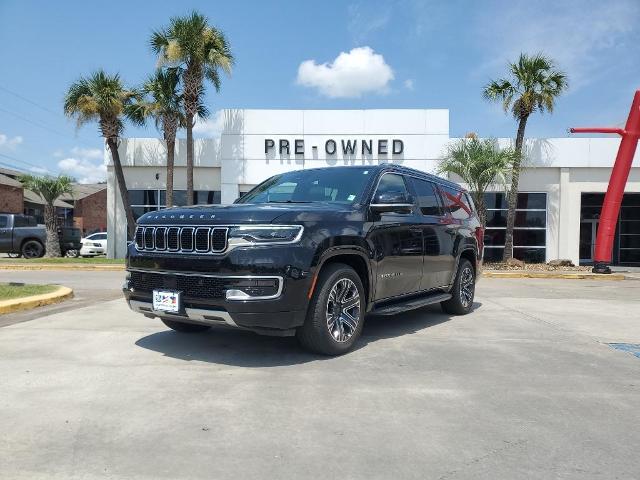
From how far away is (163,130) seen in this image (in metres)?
20.1

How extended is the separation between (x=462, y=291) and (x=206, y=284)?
442 cm

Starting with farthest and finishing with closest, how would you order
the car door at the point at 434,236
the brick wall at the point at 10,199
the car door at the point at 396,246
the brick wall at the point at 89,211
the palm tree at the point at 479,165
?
1. the brick wall at the point at 89,211
2. the brick wall at the point at 10,199
3. the palm tree at the point at 479,165
4. the car door at the point at 434,236
5. the car door at the point at 396,246

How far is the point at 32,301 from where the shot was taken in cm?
Result: 780

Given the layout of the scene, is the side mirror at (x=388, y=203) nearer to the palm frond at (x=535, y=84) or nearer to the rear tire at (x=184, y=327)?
the rear tire at (x=184, y=327)

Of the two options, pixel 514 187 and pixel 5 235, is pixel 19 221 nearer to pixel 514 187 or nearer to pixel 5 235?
pixel 5 235

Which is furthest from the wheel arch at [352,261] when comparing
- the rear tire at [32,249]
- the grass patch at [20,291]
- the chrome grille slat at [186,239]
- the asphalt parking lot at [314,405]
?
the rear tire at [32,249]

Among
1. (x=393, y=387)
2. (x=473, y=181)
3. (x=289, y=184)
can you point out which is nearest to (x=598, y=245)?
(x=473, y=181)

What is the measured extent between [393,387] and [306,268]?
1.21 metres

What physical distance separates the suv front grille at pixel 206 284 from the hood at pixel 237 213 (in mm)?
493

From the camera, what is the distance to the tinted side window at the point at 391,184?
18.8ft

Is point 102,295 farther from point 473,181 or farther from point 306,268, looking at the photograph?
point 473,181

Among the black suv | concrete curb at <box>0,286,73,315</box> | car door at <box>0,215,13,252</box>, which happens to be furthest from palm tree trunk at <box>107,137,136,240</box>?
the black suv

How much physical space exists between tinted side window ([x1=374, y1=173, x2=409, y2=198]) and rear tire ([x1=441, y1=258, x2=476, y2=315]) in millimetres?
1935

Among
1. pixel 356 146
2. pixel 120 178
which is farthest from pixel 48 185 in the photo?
pixel 356 146
